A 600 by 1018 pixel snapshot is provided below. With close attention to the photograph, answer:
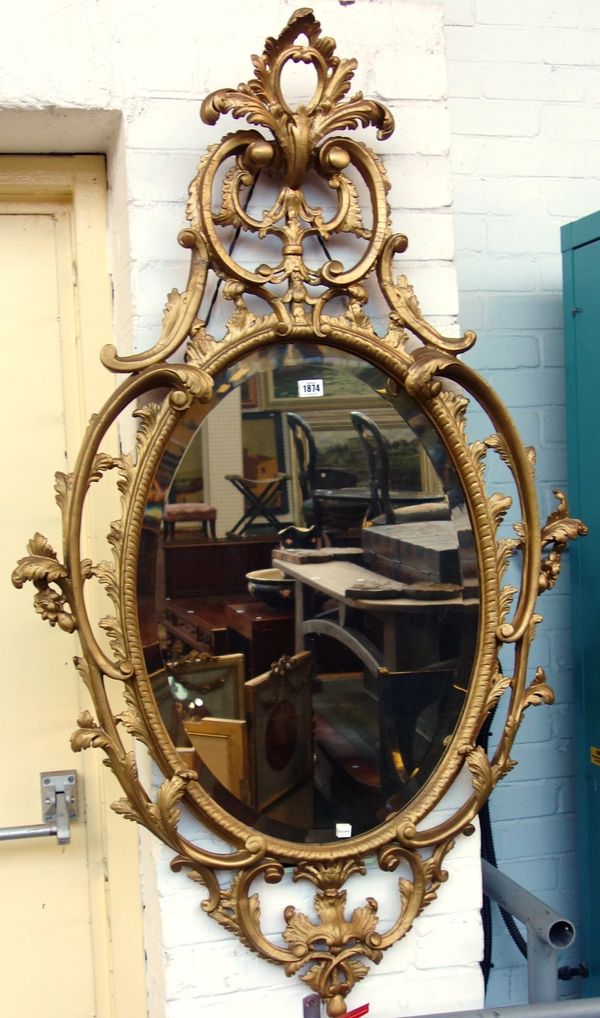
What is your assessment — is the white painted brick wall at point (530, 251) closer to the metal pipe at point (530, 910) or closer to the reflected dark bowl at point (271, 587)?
the metal pipe at point (530, 910)

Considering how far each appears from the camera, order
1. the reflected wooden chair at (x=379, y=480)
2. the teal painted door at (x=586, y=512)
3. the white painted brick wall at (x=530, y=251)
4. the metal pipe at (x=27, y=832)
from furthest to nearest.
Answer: the white painted brick wall at (x=530, y=251) → the teal painted door at (x=586, y=512) → the metal pipe at (x=27, y=832) → the reflected wooden chair at (x=379, y=480)

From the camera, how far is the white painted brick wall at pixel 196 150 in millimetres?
1276

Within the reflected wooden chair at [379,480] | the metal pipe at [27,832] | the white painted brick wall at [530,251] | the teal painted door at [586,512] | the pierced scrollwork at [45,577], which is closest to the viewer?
the pierced scrollwork at [45,577]

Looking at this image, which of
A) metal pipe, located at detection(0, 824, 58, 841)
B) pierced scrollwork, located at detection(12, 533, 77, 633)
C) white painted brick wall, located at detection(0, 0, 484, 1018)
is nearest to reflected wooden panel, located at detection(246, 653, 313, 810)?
white painted brick wall, located at detection(0, 0, 484, 1018)

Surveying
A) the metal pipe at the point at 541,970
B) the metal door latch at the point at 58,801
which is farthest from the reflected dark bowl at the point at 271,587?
the metal pipe at the point at 541,970

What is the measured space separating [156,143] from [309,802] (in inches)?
35.1

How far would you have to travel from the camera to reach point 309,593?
4.23 ft

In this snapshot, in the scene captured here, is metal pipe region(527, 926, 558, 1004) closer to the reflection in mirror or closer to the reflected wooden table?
the reflection in mirror

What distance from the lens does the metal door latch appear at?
4.85 ft

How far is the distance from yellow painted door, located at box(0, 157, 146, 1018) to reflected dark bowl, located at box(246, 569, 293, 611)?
14.7 inches

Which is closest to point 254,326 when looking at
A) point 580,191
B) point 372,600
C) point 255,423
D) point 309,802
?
point 255,423

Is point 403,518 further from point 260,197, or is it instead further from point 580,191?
point 580,191

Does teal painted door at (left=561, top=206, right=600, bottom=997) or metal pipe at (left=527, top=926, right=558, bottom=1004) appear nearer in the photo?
metal pipe at (left=527, top=926, right=558, bottom=1004)

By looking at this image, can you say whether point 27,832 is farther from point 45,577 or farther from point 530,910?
point 530,910
